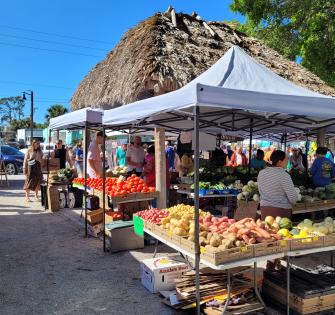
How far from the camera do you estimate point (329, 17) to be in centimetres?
Result: 1302

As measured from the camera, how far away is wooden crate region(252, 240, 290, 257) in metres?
3.83

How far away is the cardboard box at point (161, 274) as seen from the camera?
473 cm

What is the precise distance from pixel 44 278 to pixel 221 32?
906 cm

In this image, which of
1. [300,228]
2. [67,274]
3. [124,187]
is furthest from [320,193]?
[67,274]

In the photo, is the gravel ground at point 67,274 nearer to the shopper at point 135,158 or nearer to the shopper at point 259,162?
the shopper at point 135,158

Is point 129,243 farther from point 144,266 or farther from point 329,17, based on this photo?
point 329,17

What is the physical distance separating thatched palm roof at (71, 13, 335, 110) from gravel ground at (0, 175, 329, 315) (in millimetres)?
3373

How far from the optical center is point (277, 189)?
5129 mm

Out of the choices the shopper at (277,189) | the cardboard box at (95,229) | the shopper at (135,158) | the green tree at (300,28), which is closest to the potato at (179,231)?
the shopper at (277,189)

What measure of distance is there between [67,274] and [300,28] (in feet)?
40.3

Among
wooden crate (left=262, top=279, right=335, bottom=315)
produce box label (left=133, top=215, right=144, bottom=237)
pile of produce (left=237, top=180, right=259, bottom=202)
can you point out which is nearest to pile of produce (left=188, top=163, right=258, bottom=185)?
pile of produce (left=237, top=180, right=259, bottom=202)

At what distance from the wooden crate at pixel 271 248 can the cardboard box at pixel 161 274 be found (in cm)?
127

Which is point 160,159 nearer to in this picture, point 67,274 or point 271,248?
point 67,274

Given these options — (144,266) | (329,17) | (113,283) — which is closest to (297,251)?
(144,266)
